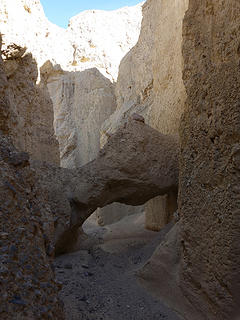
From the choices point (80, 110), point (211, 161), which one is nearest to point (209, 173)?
point (211, 161)

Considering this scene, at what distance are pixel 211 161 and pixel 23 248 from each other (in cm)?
139

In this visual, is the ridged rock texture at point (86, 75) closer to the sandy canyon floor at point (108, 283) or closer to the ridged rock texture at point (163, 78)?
the ridged rock texture at point (163, 78)

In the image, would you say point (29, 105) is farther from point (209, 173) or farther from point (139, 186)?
point (209, 173)

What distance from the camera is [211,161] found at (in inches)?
84.9

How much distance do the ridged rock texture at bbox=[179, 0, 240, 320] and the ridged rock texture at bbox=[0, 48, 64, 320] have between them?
3.59 ft

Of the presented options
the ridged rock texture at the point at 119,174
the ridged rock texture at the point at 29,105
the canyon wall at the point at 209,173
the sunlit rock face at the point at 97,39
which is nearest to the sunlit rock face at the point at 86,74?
the sunlit rock face at the point at 97,39

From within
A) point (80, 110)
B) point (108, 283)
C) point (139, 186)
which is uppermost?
point (80, 110)

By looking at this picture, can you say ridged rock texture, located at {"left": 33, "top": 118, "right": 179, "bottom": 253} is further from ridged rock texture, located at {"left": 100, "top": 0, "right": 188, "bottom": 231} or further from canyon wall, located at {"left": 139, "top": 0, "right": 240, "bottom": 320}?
canyon wall, located at {"left": 139, "top": 0, "right": 240, "bottom": 320}

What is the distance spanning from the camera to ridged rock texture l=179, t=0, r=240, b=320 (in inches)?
76.0

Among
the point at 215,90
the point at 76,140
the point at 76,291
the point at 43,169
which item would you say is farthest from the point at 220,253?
the point at 76,140

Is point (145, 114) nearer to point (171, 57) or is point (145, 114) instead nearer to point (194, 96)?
point (171, 57)

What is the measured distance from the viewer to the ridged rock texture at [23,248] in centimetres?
112

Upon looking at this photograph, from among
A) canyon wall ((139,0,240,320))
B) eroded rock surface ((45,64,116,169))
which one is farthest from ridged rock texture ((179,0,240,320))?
eroded rock surface ((45,64,116,169))

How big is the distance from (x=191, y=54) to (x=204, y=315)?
1926 mm
